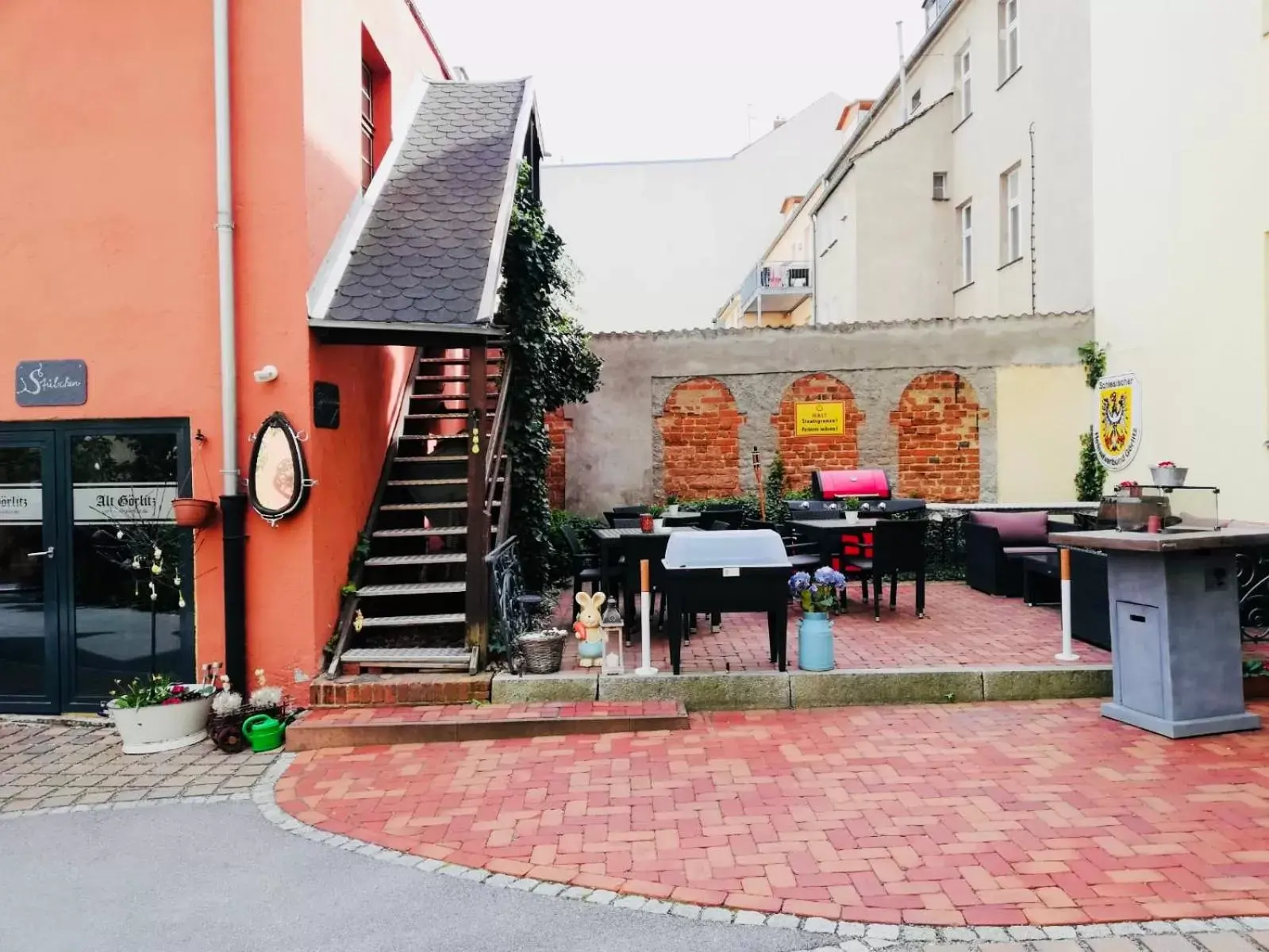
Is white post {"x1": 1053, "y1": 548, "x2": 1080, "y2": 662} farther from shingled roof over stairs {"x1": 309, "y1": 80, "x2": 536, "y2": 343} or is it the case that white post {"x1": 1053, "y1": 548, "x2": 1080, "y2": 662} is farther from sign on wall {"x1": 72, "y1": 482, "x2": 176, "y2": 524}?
sign on wall {"x1": 72, "y1": 482, "x2": 176, "y2": 524}

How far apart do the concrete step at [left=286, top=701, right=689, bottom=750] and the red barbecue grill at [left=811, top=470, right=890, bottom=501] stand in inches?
220

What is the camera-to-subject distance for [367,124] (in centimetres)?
856

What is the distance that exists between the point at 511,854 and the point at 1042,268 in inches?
489

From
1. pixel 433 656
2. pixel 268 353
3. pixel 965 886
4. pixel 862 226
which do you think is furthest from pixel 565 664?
pixel 862 226

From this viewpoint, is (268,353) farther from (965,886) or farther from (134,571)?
(965,886)

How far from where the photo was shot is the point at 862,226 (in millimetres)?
16719

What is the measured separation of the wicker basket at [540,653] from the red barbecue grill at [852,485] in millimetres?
5380

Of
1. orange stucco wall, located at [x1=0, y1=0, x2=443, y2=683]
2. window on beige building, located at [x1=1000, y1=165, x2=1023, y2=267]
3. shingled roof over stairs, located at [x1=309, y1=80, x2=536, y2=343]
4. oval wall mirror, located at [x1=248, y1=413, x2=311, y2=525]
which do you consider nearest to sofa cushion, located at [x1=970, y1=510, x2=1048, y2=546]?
shingled roof over stairs, located at [x1=309, y1=80, x2=536, y2=343]

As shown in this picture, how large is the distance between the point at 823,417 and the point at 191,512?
789 centimetres

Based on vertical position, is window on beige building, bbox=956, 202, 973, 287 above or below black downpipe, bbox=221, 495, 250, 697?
above

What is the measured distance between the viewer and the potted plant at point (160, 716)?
17.8 ft

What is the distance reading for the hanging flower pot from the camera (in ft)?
18.9

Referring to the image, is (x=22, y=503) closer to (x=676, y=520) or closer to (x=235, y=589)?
(x=235, y=589)

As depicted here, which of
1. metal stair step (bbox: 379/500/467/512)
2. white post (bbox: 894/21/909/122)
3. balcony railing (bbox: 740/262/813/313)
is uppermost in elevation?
white post (bbox: 894/21/909/122)
